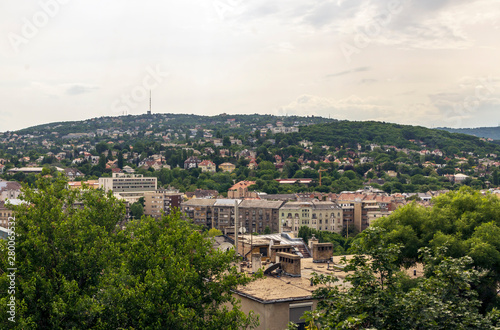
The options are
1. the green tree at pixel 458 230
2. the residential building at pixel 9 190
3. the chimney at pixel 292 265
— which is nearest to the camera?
the green tree at pixel 458 230

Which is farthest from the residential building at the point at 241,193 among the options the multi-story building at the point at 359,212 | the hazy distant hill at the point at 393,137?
the hazy distant hill at the point at 393,137

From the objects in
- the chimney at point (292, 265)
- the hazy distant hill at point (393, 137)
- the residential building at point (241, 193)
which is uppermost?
the hazy distant hill at point (393, 137)

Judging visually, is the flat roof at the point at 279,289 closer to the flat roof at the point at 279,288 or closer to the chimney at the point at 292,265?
the flat roof at the point at 279,288

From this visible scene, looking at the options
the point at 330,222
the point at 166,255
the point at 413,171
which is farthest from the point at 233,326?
the point at 413,171

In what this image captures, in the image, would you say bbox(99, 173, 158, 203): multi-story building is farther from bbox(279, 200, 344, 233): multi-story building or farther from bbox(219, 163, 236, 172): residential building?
bbox(279, 200, 344, 233): multi-story building

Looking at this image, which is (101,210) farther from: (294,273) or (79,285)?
(294,273)
